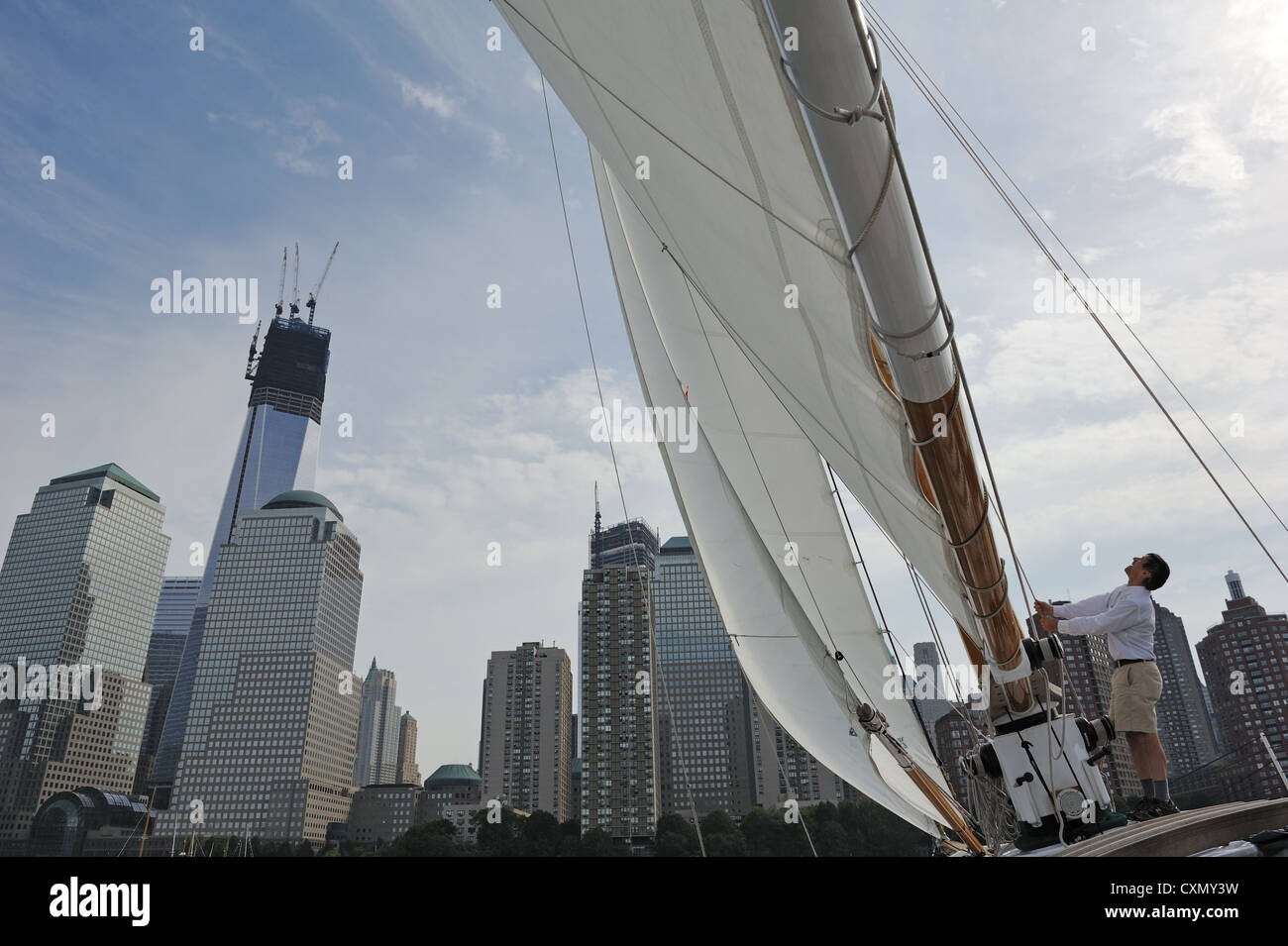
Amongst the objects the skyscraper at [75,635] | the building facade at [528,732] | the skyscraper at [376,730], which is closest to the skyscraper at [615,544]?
the building facade at [528,732]

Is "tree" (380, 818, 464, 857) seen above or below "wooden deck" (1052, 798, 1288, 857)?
below

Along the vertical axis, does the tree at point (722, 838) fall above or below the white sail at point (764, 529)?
below

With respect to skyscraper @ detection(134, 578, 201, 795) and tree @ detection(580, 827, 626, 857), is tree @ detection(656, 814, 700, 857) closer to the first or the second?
tree @ detection(580, 827, 626, 857)

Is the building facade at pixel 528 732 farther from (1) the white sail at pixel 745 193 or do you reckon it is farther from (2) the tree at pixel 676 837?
(1) the white sail at pixel 745 193

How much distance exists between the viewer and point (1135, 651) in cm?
368

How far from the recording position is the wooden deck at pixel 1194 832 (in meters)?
2.22

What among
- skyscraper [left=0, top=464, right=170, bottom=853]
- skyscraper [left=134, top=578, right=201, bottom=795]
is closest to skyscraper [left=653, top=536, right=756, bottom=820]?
skyscraper [left=0, top=464, right=170, bottom=853]

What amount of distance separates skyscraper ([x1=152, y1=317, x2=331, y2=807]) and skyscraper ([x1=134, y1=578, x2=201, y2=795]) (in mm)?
5577

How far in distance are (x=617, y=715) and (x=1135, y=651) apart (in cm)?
6951

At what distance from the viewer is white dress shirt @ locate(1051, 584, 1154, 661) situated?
11.9 feet

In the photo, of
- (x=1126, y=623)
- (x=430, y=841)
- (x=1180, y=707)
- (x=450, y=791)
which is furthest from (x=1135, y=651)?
(x=450, y=791)

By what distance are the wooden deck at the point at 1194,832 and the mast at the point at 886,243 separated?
1.07m

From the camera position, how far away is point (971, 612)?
3395 mm

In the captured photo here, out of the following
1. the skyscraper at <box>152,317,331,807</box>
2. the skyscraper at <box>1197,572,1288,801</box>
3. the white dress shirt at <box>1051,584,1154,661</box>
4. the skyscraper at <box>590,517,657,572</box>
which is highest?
the skyscraper at <box>152,317,331,807</box>
